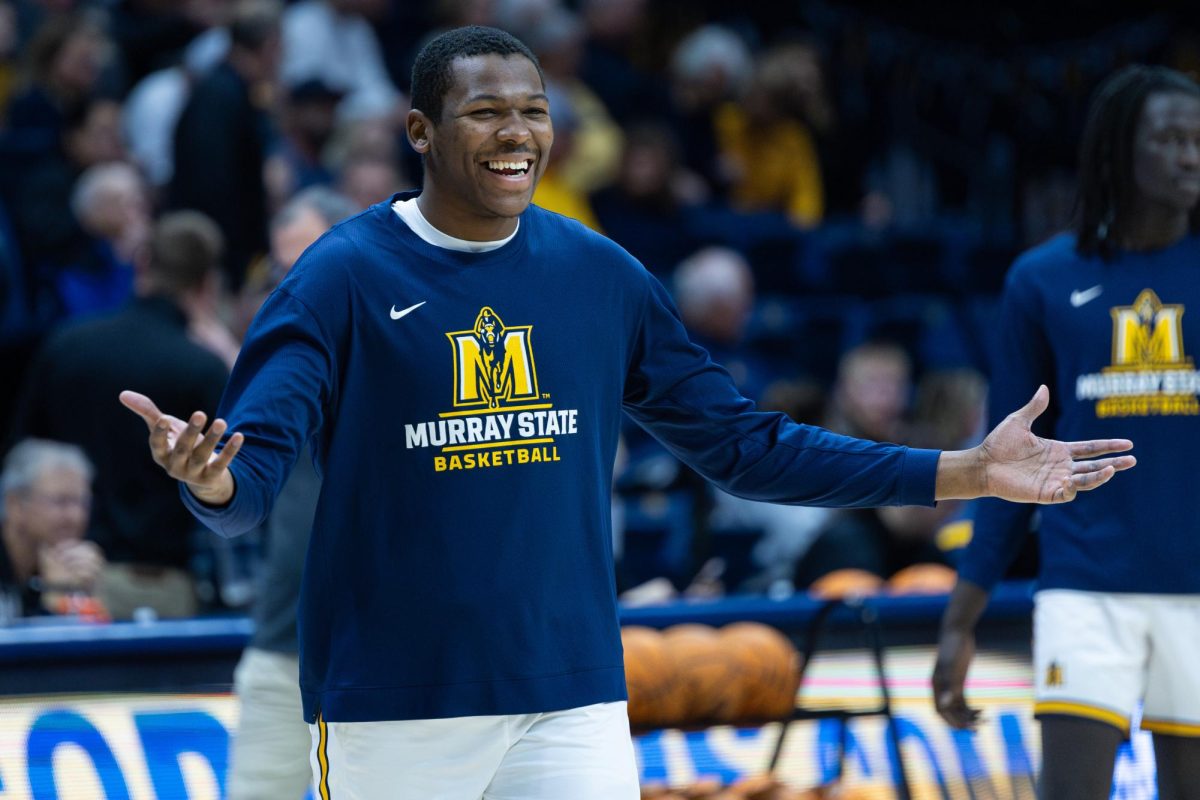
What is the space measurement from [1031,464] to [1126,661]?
40.3 inches

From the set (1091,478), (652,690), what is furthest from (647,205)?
(1091,478)

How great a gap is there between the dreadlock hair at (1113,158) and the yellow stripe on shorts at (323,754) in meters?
2.31

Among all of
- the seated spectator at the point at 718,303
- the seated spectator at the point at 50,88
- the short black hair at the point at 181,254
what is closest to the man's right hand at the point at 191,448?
the short black hair at the point at 181,254

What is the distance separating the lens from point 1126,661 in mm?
4191

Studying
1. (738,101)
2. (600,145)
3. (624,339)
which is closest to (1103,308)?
(624,339)

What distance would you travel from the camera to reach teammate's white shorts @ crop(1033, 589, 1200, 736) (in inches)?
164

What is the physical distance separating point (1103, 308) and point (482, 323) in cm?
183

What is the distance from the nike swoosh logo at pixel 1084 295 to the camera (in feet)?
14.4

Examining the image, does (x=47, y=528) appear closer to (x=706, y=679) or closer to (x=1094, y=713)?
(x=706, y=679)

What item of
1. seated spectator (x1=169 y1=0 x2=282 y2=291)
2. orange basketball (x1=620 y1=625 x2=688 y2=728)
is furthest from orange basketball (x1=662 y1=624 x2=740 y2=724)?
seated spectator (x1=169 y1=0 x2=282 y2=291)

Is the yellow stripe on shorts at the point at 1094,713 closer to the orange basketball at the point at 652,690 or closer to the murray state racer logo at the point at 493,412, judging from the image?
the orange basketball at the point at 652,690

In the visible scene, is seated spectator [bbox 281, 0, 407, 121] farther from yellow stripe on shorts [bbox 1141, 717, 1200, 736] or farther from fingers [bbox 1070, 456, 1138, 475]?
fingers [bbox 1070, 456, 1138, 475]

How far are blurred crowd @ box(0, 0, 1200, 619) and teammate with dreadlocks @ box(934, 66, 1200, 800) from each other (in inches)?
13.8

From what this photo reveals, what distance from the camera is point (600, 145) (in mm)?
10836
